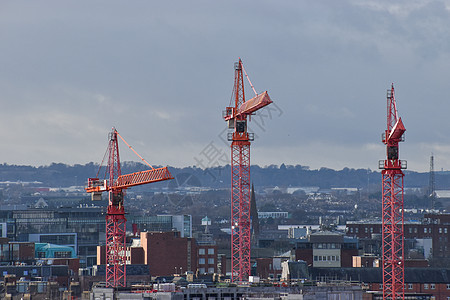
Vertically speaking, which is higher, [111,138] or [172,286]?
[111,138]

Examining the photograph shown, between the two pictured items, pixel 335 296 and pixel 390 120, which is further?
pixel 390 120

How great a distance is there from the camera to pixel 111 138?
190750mm

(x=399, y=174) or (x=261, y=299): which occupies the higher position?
(x=399, y=174)

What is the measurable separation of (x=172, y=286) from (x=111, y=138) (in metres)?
60.0

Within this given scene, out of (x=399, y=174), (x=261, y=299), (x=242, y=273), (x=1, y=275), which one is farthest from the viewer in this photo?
(x=1, y=275)

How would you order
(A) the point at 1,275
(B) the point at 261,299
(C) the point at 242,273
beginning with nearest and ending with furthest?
(B) the point at 261,299
(C) the point at 242,273
(A) the point at 1,275

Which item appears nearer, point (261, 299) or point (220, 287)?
point (261, 299)

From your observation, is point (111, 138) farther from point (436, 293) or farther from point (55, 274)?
point (436, 293)

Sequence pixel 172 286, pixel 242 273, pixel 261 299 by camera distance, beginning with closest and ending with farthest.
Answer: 1. pixel 261 299
2. pixel 172 286
3. pixel 242 273

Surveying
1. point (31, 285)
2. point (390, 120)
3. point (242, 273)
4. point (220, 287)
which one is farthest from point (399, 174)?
point (31, 285)

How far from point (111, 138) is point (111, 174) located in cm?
1094

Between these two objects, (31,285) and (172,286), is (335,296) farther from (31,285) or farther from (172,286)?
(31,285)

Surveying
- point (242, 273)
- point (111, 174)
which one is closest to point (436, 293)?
point (242, 273)

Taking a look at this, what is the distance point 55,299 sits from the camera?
171500 mm
